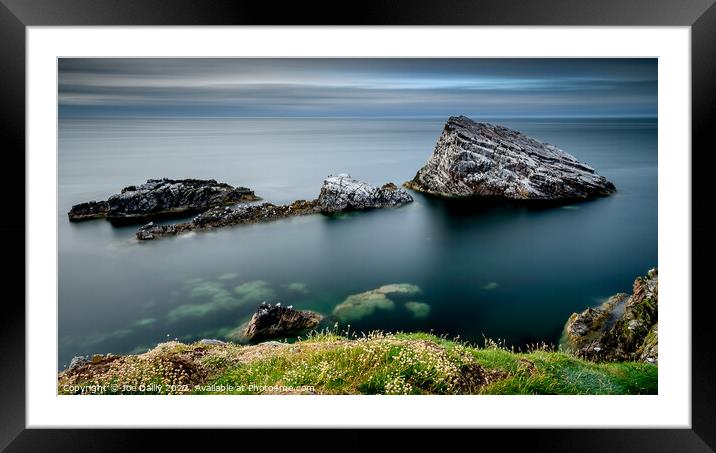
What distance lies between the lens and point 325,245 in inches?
221

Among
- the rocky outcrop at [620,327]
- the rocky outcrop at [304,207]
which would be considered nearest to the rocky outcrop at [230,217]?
the rocky outcrop at [304,207]

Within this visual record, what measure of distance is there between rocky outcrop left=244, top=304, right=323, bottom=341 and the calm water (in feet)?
0.43

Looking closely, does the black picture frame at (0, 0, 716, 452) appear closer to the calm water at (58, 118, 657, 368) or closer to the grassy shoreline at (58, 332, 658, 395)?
the grassy shoreline at (58, 332, 658, 395)

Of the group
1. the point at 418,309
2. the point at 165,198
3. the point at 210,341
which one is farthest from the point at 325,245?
the point at 165,198

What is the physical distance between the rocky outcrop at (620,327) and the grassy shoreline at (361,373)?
183mm

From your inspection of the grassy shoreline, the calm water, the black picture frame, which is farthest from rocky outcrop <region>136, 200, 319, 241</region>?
the black picture frame

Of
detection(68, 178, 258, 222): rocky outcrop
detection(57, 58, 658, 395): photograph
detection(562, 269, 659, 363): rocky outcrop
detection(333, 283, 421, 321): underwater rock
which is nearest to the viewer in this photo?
detection(57, 58, 658, 395): photograph

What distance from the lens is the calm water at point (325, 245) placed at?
16.8 ft

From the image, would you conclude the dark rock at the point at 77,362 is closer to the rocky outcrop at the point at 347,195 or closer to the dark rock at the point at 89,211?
the dark rock at the point at 89,211

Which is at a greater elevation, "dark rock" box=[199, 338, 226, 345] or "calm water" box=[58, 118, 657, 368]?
"calm water" box=[58, 118, 657, 368]

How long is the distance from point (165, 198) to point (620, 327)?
5199 millimetres

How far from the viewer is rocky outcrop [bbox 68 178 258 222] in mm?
5520

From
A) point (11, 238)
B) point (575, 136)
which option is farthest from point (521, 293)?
point (11, 238)
